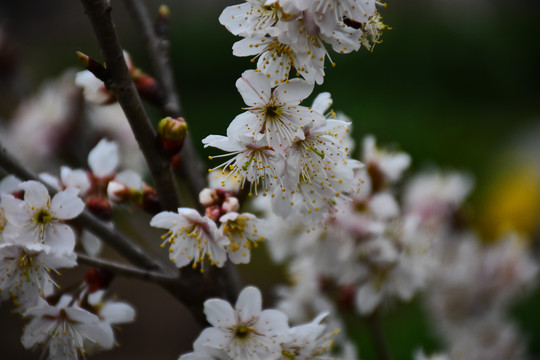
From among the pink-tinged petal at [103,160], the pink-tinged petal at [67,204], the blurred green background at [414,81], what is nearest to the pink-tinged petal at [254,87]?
the pink-tinged petal at [67,204]

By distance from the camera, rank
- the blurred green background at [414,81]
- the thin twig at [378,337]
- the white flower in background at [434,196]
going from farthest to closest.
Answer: the blurred green background at [414,81]
the white flower in background at [434,196]
the thin twig at [378,337]

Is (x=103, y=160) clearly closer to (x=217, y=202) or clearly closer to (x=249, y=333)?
(x=217, y=202)

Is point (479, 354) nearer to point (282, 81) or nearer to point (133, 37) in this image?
point (282, 81)

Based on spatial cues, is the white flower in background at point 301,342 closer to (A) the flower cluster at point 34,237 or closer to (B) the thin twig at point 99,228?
(B) the thin twig at point 99,228

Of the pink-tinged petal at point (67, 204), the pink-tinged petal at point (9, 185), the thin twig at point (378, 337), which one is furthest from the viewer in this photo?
the thin twig at point (378, 337)

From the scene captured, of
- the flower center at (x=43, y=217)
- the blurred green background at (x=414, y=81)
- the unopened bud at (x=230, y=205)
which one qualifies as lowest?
the flower center at (x=43, y=217)

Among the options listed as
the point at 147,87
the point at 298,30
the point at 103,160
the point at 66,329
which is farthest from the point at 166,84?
the point at 66,329

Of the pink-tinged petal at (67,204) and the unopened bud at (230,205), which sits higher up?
the unopened bud at (230,205)
